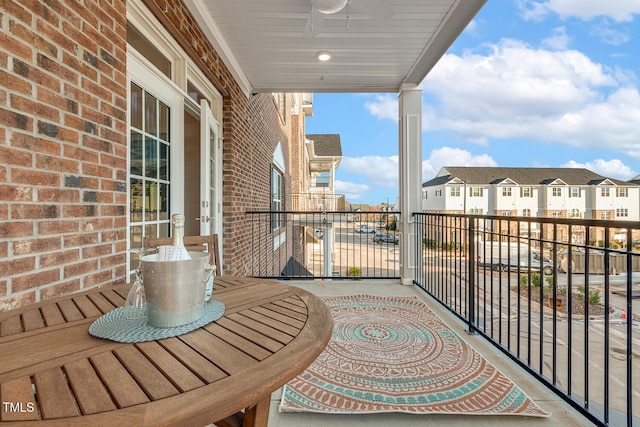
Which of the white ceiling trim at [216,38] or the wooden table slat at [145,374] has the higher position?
the white ceiling trim at [216,38]

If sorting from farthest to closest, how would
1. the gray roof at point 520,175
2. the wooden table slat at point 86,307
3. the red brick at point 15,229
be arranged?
the gray roof at point 520,175 → the red brick at point 15,229 → the wooden table slat at point 86,307

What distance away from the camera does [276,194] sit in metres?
7.11

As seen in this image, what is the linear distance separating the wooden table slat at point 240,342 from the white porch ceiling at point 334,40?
2359 mm

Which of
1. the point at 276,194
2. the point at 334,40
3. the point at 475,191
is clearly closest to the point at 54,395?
the point at 334,40

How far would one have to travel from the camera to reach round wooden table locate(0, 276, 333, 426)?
48 centimetres

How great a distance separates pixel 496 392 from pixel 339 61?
3.15 m

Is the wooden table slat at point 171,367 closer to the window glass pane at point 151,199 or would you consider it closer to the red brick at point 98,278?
the red brick at point 98,278

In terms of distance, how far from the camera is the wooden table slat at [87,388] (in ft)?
1.57

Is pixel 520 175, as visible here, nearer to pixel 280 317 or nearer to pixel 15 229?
pixel 280 317

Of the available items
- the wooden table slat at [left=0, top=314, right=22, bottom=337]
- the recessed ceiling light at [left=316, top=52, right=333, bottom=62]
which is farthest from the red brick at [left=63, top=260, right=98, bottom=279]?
the recessed ceiling light at [left=316, top=52, right=333, bottom=62]

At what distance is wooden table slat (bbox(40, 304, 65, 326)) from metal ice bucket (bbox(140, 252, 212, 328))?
28cm

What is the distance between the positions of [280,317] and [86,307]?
0.62 metres

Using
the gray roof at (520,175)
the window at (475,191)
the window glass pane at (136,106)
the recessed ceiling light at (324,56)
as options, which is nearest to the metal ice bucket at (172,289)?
the window glass pane at (136,106)

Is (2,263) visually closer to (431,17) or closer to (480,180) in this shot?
(431,17)
